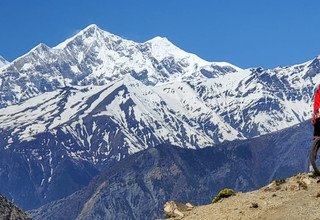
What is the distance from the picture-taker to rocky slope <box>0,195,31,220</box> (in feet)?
74.7

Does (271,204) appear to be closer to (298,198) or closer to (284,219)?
(298,198)

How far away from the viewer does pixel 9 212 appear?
904 inches

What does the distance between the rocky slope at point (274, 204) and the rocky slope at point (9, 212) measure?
31.5 ft

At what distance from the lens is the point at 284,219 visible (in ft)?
89.9

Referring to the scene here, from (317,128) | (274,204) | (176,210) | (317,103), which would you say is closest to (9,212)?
(274,204)

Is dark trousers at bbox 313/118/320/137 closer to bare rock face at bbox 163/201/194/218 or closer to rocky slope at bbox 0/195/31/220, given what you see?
bare rock face at bbox 163/201/194/218

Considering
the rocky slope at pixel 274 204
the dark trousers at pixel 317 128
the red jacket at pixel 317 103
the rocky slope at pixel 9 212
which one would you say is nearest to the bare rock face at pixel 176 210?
the rocky slope at pixel 274 204

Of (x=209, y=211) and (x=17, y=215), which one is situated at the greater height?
(x=17, y=215)

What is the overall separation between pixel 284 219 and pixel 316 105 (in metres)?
4.88

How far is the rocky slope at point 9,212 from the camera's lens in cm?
2277

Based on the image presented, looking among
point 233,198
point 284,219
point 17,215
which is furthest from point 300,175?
point 17,215

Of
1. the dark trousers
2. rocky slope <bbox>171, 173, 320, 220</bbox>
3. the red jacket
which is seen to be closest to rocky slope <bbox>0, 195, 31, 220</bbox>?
rocky slope <bbox>171, 173, 320, 220</bbox>

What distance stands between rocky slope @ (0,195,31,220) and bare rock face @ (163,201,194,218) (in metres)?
12.2

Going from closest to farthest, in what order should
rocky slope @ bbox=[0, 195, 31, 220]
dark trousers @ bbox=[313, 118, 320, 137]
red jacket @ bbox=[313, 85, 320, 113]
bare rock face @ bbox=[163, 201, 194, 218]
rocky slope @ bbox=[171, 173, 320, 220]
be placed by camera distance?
rocky slope @ bbox=[0, 195, 31, 220]
rocky slope @ bbox=[171, 173, 320, 220]
red jacket @ bbox=[313, 85, 320, 113]
dark trousers @ bbox=[313, 118, 320, 137]
bare rock face @ bbox=[163, 201, 194, 218]
